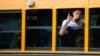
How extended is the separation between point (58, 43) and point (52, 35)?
0.16 meters

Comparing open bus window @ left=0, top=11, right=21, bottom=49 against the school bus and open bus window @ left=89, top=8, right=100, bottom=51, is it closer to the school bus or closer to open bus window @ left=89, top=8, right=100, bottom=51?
the school bus

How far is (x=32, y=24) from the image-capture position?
620 centimetres

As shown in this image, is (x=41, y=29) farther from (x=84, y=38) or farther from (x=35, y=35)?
(x=84, y=38)

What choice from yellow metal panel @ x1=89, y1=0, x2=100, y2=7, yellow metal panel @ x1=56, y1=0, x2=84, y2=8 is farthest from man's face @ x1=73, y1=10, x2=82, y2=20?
yellow metal panel @ x1=89, y1=0, x2=100, y2=7

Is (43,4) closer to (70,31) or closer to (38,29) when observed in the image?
(38,29)

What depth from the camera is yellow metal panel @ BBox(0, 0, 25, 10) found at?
6211 mm

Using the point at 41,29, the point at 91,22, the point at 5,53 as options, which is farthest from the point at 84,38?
the point at 5,53

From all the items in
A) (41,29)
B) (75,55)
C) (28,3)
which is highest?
(28,3)

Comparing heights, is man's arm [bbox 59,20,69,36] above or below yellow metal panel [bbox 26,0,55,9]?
below

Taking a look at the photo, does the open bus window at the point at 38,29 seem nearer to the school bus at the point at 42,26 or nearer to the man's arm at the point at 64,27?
the school bus at the point at 42,26

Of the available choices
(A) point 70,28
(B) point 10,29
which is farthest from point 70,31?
(B) point 10,29

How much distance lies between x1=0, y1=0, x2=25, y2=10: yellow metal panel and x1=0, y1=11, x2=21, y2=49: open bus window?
0.28ft

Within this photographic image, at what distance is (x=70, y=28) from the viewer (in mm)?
6074

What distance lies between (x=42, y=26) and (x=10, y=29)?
1.81ft
